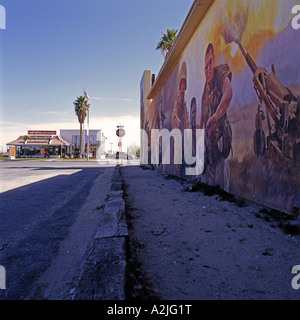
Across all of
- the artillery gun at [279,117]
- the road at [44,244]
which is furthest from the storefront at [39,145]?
the artillery gun at [279,117]

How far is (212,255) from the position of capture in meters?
2.66

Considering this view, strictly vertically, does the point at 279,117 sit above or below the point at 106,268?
above

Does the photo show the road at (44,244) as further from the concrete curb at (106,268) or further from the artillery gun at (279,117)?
the artillery gun at (279,117)

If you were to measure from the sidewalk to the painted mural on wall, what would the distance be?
0.65 metres

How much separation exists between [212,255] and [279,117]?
7.75 feet

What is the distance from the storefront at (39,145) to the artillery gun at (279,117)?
155ft

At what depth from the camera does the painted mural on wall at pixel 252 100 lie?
139 inches

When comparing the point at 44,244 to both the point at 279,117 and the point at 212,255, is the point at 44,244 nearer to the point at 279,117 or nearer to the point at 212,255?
the point at 212,255

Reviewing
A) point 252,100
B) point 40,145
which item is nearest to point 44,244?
point 252,100

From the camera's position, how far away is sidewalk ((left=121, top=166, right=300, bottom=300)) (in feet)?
6.52

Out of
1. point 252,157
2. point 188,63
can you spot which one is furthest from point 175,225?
point 188,63

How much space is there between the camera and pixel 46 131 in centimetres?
5031

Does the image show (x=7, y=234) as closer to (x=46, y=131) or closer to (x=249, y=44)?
(x=249, y=44)
